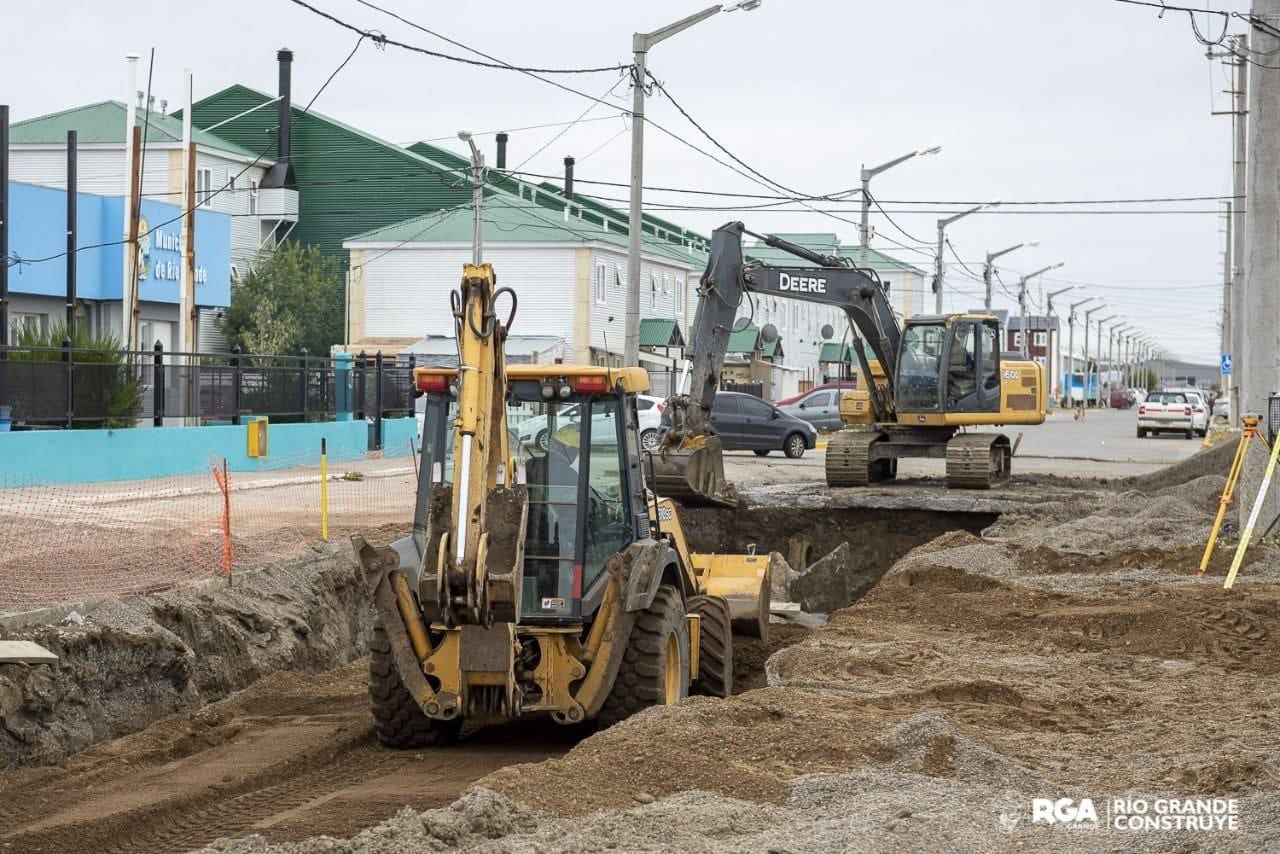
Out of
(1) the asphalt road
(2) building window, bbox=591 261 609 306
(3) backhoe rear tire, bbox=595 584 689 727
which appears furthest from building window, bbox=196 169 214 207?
(3) backhoe rear tire, bbox=595 584 689 727

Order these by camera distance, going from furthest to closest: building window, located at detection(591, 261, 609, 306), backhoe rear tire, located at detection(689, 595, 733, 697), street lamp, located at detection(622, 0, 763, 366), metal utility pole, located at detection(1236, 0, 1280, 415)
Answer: building window, located at detection(591, 261, 609, 306) < street lamp, located at detection(622, 0, 763, 366) < metal utility pole, located at detection(1236, 0, 1280, 415) < backhoe rear tire, located at detection(689, 595, 733, 697)

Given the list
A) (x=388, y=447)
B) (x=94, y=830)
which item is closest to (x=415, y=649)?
(x=94, y=830)

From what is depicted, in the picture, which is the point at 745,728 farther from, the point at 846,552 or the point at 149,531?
the point at 846,552

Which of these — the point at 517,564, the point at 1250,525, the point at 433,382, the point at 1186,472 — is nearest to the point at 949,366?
the point at 1186,472

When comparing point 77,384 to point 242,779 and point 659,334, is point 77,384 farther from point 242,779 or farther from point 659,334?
point 659,334

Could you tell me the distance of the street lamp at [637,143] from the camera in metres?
→ 26.2

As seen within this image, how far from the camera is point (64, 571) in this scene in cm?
1372

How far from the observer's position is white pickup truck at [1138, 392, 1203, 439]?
191ft

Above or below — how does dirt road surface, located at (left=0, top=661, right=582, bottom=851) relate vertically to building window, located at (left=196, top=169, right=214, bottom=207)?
below

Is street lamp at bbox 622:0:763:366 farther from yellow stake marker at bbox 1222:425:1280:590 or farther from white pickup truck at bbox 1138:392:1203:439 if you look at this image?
white pickup truck at bbox 1138:392:1203:439

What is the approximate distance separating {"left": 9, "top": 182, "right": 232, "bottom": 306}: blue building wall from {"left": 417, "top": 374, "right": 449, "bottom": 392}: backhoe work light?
82.2ft

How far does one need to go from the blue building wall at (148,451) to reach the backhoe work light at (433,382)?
12.6 meters

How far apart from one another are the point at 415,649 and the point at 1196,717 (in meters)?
4.79

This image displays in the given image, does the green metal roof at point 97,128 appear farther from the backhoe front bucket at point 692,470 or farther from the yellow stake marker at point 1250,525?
the yellow stake marker at point 1250,525
